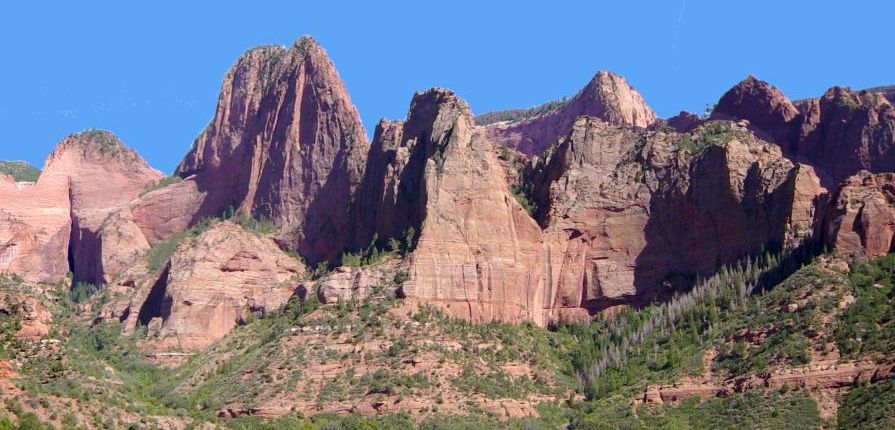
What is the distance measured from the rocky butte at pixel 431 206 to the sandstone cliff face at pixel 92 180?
0.69 ft

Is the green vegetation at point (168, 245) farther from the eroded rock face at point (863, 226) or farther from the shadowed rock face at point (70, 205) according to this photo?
the eroded rock face at point (863, 226)

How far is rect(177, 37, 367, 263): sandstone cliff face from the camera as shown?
177 metres

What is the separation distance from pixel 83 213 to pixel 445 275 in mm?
50073

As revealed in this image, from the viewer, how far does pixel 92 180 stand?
19150 cm

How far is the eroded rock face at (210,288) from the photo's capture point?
160125 mm

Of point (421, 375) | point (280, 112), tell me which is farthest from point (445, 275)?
point (280, 112)

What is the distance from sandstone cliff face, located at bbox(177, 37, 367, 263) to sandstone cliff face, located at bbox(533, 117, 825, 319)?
21685mm

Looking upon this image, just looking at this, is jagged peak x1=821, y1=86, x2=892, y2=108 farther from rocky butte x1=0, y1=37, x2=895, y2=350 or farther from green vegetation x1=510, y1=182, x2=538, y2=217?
green vegetation x1=510, y1=182, x2=538, y2=217

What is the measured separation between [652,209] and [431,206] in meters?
17.1

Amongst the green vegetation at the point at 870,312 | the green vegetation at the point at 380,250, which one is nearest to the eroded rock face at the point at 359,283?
the green vegetation at the point at 380,250

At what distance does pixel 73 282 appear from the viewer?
611ft

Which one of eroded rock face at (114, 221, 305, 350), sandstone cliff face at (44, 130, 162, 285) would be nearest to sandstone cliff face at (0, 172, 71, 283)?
sandstone cliff face at (44, 130, 162, 285)

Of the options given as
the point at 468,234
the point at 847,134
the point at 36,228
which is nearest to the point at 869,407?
the point at 468,234

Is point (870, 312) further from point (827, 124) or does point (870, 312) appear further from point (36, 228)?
point (36, 228)
